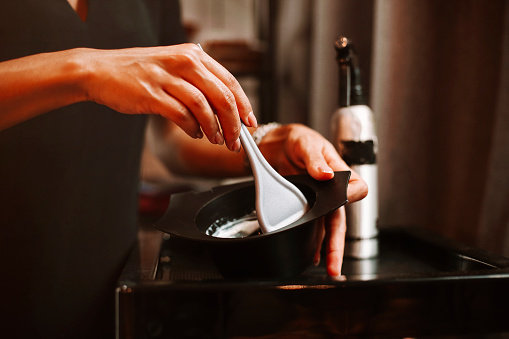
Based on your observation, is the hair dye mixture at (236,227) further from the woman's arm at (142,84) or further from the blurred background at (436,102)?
the blurred background at (436,102)

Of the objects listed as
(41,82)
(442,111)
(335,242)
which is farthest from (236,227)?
(442,111)

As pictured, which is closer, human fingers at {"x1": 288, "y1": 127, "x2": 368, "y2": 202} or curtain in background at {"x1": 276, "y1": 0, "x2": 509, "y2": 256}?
human fingers at {"x1": 288, "y1": 127, "x2": 368, "y2": 202}

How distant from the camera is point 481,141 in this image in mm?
657

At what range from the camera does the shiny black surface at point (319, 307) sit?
1.16ft

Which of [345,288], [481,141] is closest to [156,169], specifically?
[481,141]

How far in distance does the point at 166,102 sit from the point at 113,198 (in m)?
0.41

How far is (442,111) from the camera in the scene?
728 mm

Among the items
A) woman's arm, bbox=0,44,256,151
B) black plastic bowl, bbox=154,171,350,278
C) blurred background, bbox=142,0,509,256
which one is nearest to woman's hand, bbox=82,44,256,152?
woman's arm, bbox=0,44,256,151

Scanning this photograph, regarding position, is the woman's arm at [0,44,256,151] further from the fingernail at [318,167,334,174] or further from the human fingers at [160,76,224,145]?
the fingernail at [318,167,334,174]

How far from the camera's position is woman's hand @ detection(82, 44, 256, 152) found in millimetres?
376

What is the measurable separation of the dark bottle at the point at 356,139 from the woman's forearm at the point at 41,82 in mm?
364

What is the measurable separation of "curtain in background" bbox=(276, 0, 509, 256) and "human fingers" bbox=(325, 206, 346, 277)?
1.01 feet

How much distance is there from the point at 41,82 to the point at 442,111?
2.17 ft

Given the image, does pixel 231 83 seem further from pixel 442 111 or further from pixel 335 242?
pixel 442 111
